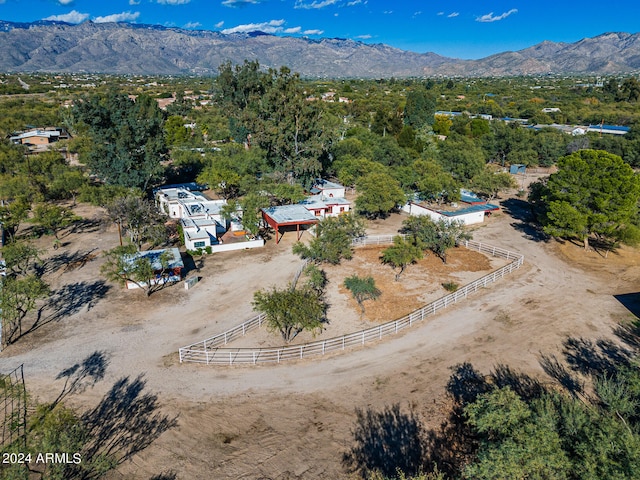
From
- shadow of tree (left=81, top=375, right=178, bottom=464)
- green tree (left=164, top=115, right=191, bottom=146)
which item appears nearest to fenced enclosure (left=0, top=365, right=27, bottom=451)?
shadow of tree (left=81, top=375, right=178, bottom=464)

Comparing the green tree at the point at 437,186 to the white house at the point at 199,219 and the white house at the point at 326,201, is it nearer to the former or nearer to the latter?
the white house at the point at 326,201

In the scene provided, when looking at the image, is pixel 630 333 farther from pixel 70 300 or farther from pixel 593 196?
pixel 70 300

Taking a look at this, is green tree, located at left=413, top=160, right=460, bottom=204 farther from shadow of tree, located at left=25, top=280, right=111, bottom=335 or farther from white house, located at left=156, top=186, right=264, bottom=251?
shadow of tree, located at left=25, top=280, right=111, bottom=335

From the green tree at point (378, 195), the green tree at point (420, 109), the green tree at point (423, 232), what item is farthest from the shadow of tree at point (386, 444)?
the green tree at point (420, 109)

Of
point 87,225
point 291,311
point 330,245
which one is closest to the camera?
point 291,311

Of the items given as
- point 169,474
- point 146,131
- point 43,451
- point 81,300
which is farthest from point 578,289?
point 146,131

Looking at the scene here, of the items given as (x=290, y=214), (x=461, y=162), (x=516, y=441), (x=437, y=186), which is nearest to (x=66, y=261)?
(x=290, y=214)
